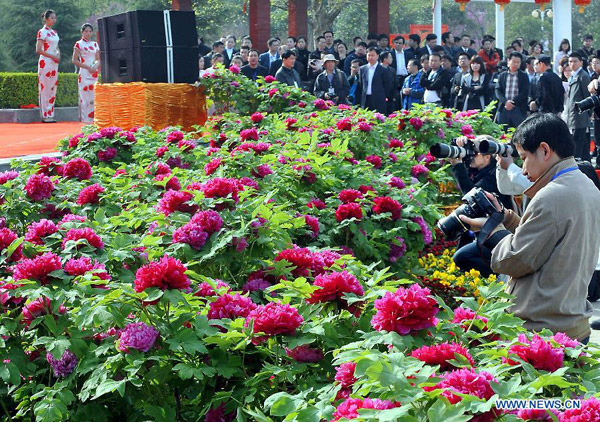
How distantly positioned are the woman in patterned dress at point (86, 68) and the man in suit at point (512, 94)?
7115mm

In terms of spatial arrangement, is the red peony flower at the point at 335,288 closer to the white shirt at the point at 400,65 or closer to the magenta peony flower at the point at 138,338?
the magenta peony flower at the point at 138,338

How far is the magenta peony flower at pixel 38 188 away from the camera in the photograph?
4.62m

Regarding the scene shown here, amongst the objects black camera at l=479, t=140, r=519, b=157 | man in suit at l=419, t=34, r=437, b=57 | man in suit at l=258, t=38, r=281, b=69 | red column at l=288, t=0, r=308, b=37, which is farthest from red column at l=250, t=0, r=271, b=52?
black camera at l=479, t=140, r=519, b=157

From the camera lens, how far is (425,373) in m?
2.06

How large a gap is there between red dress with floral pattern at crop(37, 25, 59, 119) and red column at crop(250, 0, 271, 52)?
587 centimetres

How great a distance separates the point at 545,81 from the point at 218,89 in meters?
7.32

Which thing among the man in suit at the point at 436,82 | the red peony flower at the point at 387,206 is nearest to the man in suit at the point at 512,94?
the man in suit at the point at 436,82

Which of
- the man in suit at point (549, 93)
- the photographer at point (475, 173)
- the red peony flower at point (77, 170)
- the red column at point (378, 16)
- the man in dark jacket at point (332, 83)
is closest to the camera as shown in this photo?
the red peony flower at point (77, 170)

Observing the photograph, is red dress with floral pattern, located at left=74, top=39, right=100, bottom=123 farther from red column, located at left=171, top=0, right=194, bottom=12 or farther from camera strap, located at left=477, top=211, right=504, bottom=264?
camera strap, located at left=477, top=211, right=504, bottom=264

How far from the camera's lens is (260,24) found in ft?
75.3

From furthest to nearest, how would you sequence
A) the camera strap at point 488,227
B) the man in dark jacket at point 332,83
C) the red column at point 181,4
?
the red column at point 181,4
the man in dark jacket at point 332,83
the camera strap at point 488,227

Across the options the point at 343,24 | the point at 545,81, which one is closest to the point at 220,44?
the point at 545,81

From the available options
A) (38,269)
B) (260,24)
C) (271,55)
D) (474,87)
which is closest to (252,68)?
(271,55)

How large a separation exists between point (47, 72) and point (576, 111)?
9.84 metres
